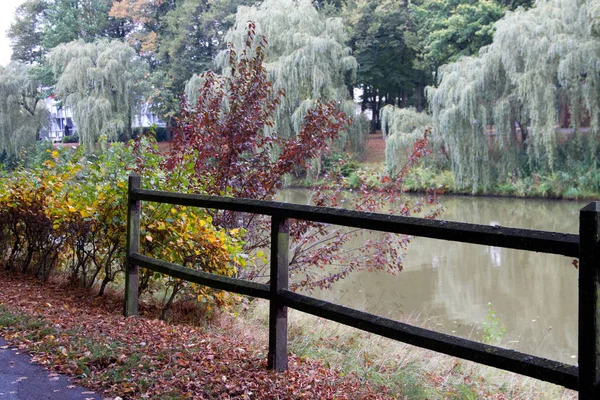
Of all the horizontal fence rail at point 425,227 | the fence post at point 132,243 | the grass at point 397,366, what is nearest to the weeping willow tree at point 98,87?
the grass at point 397,366

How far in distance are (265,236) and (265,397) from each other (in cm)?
495

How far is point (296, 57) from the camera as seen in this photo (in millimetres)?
29094

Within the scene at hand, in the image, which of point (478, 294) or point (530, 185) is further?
point (530, 185)

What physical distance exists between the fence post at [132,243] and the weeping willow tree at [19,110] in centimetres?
3330

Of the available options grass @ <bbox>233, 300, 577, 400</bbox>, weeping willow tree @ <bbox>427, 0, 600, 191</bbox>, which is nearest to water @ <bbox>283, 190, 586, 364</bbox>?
grass @ <bbox>233, 300, 577, 400</bbox>

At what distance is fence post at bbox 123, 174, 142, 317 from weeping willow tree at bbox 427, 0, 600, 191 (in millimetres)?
21357

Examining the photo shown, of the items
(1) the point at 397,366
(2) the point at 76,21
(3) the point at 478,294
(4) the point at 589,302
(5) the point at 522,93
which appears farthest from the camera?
(2) the point at 76,21

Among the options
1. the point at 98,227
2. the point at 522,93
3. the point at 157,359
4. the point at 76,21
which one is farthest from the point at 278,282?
the point at 76,21

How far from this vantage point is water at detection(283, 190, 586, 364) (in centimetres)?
973

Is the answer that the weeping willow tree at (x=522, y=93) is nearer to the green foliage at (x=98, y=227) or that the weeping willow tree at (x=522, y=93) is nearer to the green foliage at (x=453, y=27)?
the green foliage at (x=453, y=27)

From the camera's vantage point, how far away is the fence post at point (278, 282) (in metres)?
3.78

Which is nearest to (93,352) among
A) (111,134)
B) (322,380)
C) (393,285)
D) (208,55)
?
(322,380)

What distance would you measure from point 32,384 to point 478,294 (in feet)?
33.1

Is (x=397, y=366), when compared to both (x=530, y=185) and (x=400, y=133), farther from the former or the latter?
(x=400, y=133)
